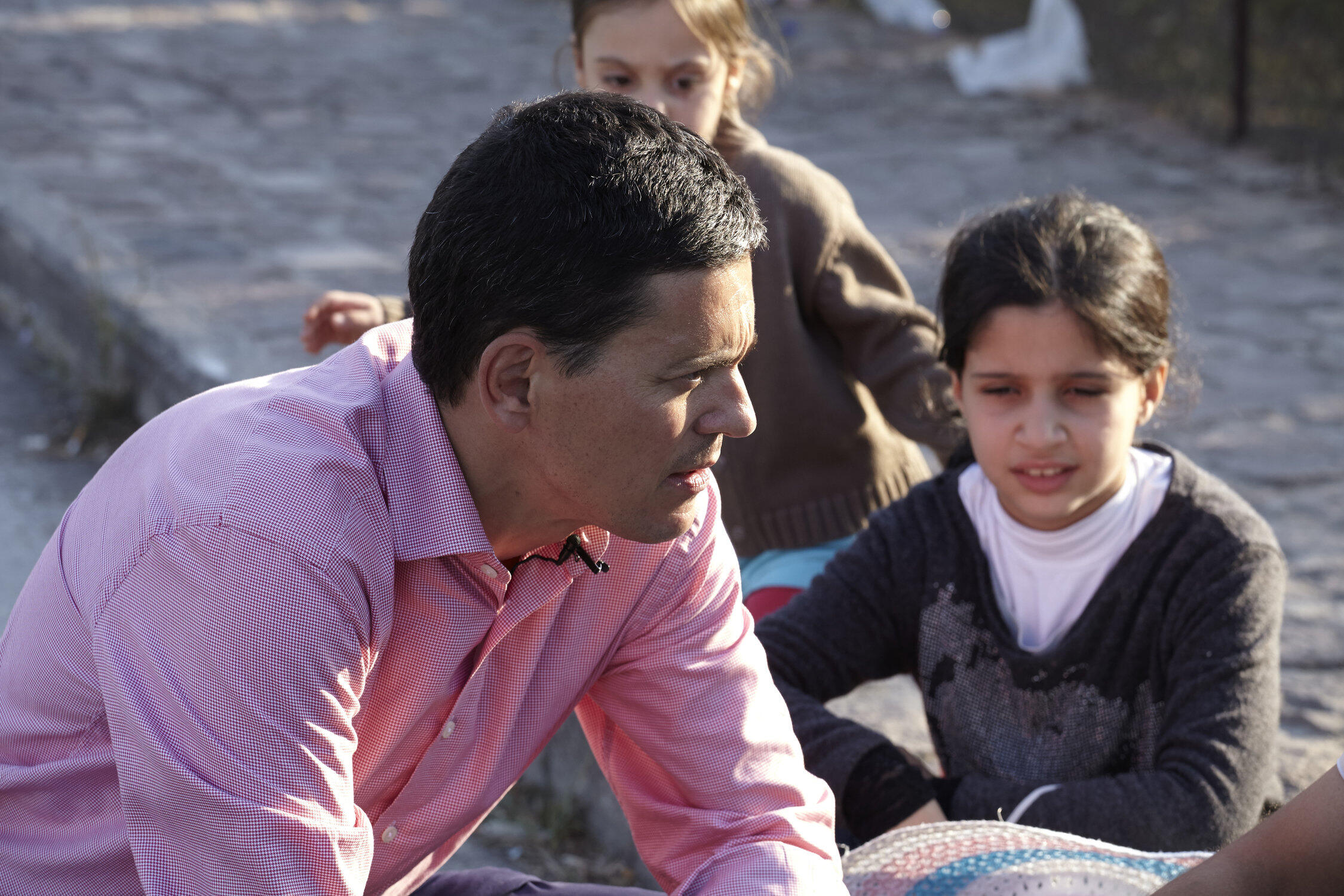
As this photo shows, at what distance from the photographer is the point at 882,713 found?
2.55 metres

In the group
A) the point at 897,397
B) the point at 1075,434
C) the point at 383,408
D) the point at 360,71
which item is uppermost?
the point at 383,408

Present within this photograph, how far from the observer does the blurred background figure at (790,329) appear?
2.48 metres

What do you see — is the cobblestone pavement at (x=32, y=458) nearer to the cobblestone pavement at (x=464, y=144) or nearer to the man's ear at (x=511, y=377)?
the cobblestone pavement at (x=464, y=144)

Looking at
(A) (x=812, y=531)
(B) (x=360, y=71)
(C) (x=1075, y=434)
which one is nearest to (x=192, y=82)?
(B) (x=360, y=71)

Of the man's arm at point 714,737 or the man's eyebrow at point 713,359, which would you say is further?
the man's arm at point 714,737

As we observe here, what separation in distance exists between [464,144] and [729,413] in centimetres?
584

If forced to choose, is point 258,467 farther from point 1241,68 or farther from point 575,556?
point 1241,68

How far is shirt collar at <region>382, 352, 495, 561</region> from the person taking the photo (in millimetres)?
1386

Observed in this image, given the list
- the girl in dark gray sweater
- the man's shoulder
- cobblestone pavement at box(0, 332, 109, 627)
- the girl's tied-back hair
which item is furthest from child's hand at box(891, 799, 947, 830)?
cobblestone pavement at box(0, 332, 109, 627)

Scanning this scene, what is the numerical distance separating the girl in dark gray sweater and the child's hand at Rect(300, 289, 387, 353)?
84cm

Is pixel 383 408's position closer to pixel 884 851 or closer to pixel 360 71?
pixel 884 851

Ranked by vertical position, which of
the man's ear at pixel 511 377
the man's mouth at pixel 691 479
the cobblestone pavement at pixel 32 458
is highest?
the man's ear at pixel 511 377

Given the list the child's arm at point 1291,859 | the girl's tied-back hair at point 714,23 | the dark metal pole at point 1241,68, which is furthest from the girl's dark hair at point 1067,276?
the dark metal pole at point 1241,68

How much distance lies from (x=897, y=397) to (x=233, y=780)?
4.96ft
